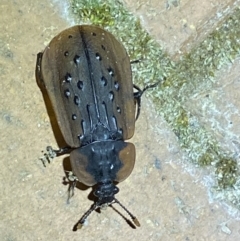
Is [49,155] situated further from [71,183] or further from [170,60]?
[170,60]

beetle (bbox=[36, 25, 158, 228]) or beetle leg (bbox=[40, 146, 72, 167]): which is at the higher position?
beetle (bbox=[36, 25, 158, 228])

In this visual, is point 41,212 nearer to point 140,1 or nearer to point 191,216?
point 191,216

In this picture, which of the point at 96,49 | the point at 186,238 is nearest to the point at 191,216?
the point at 186,238

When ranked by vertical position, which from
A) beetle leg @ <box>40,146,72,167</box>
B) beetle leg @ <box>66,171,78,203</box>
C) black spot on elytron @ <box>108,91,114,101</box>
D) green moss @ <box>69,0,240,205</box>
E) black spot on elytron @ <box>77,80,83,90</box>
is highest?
green moss @ <box>69,0,240,205</box>

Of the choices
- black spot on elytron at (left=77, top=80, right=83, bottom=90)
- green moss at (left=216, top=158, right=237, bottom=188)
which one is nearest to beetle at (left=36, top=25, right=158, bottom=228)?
black spot on elytron at (left=77, top=80, right=83, bottom=90)

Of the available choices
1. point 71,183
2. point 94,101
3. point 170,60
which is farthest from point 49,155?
point 170,60

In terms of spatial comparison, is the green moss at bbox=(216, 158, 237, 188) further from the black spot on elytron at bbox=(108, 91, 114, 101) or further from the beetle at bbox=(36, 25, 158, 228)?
the black spot on elytron at bbox=(108, 91, 114, 101)

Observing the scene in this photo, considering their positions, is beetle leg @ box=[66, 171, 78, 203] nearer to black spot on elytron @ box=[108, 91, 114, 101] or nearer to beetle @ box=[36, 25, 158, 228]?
beetle @ box=[36, 25, 158, 228]
